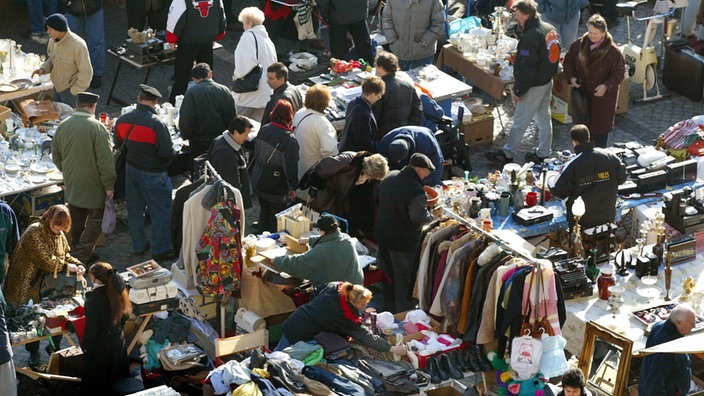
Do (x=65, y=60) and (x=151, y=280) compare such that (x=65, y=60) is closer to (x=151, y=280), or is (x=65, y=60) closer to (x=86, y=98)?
(x=86, y=98)

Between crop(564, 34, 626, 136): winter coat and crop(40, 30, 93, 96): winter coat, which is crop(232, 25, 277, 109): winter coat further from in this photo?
crop(564, 34, 626, 136): winter coat

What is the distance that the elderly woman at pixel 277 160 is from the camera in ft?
36.0

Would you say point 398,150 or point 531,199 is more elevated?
point 398,150

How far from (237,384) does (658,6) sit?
9.41m

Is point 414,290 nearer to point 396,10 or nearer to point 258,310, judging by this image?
point 258,310

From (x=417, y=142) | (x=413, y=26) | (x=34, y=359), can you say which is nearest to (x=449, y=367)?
(x=417, y=142)

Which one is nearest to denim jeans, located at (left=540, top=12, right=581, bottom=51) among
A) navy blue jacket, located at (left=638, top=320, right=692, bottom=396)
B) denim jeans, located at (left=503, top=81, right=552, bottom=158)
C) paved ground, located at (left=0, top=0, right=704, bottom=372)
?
paved ground, located at (left=0, top=0, right=704, bottom=372)

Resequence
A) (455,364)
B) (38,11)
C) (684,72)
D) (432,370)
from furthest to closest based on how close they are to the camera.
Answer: (38,11), (684,72), (455,364), (432,370)

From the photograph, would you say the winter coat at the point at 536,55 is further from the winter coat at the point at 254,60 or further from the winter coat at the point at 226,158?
the winter coat at the point at 226,158

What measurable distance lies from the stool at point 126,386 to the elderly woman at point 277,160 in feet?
8.90

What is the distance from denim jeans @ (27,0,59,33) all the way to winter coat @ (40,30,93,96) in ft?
11.1

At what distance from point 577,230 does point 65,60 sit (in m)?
5.58

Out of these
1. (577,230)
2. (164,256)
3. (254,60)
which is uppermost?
(254,60)

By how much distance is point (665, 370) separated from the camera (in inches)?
332
